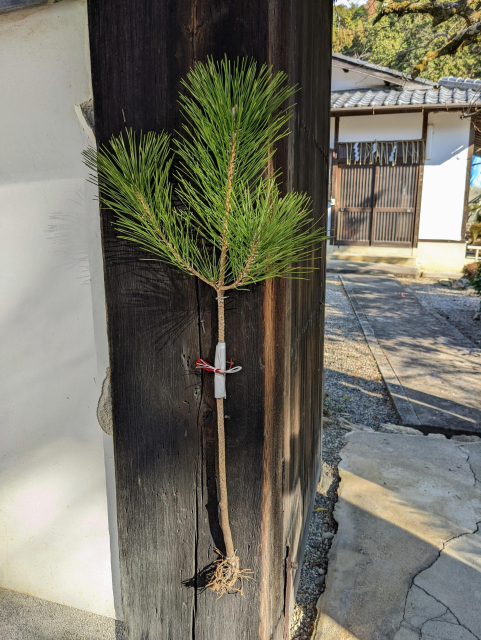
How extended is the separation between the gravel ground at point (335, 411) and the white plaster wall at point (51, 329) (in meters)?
0.88

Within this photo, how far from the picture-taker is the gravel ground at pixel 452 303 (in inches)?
282

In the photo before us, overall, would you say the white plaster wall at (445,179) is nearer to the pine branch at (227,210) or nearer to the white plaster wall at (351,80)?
the white plaster wall at (351,80)

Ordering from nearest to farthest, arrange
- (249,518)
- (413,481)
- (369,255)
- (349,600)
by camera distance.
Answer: (249,518) → (349,600) → (413,481) → (369,255)

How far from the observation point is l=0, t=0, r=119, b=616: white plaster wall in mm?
1495

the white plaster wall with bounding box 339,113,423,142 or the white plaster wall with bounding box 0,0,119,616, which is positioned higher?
the white plaster wall with bounding box 339,113,423,142

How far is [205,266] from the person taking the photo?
1.28 meters

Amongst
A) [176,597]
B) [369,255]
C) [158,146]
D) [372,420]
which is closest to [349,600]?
[176,597]

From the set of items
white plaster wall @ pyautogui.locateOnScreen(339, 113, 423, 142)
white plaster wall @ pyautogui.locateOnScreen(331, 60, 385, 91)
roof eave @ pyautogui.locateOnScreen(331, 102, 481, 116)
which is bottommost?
white plaster wall @ pyautogui.locateOnScreen(339, 113, 423, 142)

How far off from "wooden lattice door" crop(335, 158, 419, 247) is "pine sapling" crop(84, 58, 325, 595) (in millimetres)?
11160

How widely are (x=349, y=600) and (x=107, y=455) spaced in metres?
1.18

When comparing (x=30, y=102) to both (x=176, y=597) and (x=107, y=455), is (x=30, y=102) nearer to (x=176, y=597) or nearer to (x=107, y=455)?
(x=107, y=455)

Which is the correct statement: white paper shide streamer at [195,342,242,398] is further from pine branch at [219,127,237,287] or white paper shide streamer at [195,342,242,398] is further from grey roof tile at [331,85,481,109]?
grey roof tile at [331,85,481,109]

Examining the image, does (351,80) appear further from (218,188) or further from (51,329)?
(218,188)

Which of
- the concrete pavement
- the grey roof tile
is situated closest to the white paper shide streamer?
the concrete pavement
